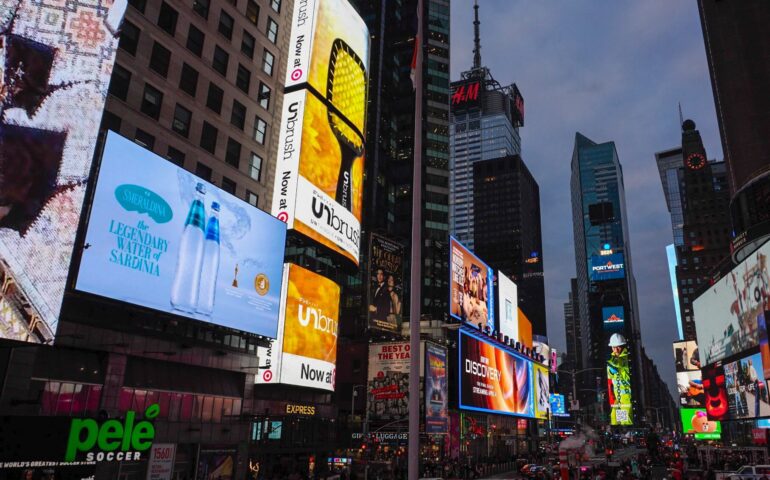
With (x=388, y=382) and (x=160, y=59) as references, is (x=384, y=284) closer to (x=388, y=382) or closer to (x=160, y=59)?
(x=388, y=382)

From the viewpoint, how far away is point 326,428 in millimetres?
48594

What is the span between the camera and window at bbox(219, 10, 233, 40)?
39156 millimetres

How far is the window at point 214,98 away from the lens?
37.7m

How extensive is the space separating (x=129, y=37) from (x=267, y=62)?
13.2 metres

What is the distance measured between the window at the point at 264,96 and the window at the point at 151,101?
9857 millimetres

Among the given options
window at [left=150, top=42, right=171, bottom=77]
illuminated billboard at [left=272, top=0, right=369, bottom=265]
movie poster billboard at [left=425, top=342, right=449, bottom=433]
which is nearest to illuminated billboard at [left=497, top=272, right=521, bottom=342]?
movie poster billboard at [left=425, top=342, right=449, bottom=433]

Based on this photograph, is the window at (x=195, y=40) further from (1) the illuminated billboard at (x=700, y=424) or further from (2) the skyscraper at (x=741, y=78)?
(2) the skyscraper at (x=741, y=78)

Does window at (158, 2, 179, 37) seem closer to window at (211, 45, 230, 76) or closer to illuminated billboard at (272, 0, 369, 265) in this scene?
window at (211, 45, 230, 76)

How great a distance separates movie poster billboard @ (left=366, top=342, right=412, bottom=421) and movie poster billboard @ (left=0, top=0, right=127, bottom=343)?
114 feet

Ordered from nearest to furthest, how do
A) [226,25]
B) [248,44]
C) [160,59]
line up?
[160,59] < [226,25] < [248,44]

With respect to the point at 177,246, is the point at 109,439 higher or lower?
lower

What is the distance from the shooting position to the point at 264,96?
42656mm

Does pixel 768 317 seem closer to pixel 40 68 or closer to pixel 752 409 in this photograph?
pixel 752 409

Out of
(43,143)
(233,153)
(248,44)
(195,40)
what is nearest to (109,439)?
(43,143)
